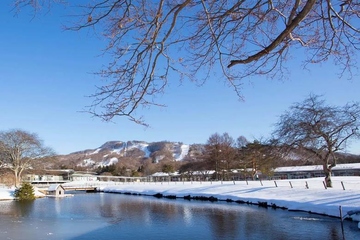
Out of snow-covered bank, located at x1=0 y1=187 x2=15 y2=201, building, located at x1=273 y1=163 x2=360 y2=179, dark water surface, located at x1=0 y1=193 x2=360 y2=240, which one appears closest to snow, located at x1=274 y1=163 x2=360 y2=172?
building, located at x1=273 y1=163 x2=360 y2=179

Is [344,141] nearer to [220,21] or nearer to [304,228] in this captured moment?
[304,228]

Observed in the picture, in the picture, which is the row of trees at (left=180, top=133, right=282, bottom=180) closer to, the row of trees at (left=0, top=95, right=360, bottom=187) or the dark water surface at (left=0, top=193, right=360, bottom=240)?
the row of trees at (left=0, top=95, right=360, bottom=187)

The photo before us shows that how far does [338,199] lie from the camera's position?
18203mm

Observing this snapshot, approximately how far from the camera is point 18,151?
4616 cm

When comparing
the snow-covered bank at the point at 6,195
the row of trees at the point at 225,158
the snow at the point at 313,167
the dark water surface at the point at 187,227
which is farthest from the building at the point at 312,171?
the snow-covered bank at the point at 6,195

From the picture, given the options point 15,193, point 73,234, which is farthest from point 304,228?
point 15,193

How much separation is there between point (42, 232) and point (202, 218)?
7.41 m

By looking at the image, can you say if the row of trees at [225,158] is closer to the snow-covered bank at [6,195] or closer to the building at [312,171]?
the building at [312,171]

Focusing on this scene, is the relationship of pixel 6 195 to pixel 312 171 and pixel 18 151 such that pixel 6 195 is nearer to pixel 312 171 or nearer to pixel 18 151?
pixel 18 151

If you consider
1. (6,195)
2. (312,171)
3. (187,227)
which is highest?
(6,195)

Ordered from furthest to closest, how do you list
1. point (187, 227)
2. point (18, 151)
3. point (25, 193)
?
point (18, 151) → point (25, 193) → point (187, 227)

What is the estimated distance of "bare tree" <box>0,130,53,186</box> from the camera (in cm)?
4609

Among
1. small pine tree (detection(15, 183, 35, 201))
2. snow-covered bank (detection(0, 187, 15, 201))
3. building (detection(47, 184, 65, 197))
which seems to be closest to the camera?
small pine tree (detection(15, 183, 35, 201))

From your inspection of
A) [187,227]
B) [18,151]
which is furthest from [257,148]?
[18,151]
